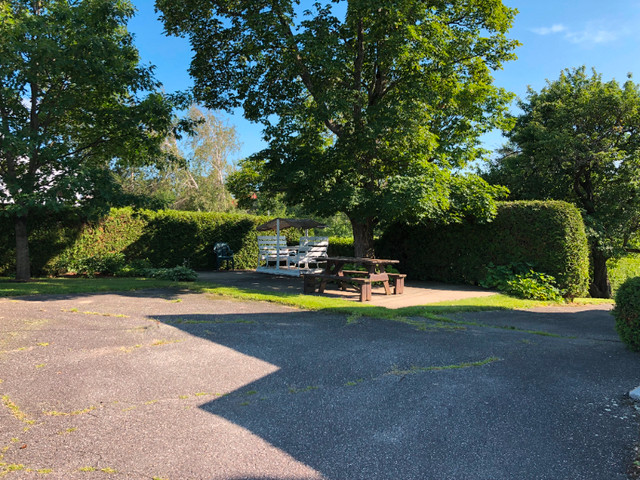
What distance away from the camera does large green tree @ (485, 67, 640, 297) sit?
49.1 feet

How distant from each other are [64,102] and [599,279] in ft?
66.6

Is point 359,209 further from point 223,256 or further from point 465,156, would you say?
point 223,256

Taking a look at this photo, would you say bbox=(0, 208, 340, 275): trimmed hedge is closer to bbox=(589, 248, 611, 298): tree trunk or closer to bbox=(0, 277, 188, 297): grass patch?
bbox=(0, 277, 188, 297): grass patch

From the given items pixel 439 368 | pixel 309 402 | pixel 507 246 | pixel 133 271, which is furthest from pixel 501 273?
pixel 133 271

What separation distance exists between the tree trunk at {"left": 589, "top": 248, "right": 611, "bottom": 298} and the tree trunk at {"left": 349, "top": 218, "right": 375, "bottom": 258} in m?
10.1

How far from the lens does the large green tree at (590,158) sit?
14953mm

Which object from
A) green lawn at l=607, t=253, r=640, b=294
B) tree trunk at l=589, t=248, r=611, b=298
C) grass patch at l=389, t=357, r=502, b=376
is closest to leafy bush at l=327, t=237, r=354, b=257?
tree trunk at l=589, t=248, r=611, b=298

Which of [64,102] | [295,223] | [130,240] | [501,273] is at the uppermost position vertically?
[64,102]

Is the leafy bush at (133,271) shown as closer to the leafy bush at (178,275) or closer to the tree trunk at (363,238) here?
the leafy bush at (178,275)

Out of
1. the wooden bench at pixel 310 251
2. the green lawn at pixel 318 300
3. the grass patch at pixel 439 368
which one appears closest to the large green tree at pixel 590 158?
the green lawn at pixel 318 300

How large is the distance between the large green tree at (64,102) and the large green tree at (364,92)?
1.86m

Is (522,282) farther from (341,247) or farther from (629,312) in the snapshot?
(341,247)

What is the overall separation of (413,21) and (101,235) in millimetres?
12529

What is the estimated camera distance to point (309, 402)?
3.56 meters
